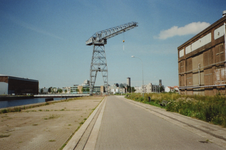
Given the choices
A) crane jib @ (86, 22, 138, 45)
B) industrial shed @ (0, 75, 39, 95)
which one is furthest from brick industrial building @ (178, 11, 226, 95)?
industrial shed @ (0, 75, 39, 95)

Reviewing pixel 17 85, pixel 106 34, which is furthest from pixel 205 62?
pixel 17 85

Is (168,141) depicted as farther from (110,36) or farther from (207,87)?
(110,36)

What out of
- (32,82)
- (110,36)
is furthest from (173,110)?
(32,82)

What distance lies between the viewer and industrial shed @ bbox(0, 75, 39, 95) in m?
110

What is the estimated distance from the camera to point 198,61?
101ft

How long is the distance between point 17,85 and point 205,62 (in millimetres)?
121176

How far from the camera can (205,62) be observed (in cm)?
2812

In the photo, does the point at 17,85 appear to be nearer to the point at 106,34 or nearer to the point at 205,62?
the point at 106,34

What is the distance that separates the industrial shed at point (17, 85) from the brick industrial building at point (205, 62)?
357 ft

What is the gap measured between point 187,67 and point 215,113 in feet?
92.5

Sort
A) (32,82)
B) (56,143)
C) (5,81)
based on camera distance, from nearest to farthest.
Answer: (56,143) < (5,81) < (32,82)

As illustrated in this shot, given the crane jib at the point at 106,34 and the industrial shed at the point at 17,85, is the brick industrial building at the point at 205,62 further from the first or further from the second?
the industrial shed at the point at 17,85

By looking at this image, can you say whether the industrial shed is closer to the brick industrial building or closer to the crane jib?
the crane jib

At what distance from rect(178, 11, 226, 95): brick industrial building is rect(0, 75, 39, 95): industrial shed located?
357 ft
